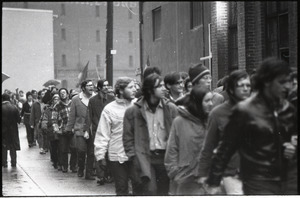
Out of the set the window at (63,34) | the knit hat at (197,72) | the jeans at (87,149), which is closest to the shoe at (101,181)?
the jeans at (87,149)

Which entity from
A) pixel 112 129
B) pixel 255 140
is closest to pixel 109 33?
pixel 112 129

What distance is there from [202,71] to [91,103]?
11.6ft

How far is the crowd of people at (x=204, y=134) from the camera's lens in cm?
616

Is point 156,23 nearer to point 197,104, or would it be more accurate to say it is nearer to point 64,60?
point 64,60

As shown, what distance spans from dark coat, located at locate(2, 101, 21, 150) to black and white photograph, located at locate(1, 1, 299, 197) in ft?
0.10

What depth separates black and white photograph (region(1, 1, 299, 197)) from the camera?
6293 mm

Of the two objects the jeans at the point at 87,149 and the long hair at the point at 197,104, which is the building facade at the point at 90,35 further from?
the jeans at the point at 87,149

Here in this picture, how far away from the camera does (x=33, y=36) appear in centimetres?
916

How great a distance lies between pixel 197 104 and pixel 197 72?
0.61 metres

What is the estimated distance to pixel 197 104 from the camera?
6789mm

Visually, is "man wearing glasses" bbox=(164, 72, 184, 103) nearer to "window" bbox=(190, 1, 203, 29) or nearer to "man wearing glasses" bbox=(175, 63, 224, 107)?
"man wearing glasses" bbox=(175, 63, 224, 107)

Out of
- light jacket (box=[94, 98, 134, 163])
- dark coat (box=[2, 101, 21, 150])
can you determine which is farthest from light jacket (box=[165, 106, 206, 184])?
dark coat (box=[2, 101, 21, 150])

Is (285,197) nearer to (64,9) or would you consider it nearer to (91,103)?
(64,9)

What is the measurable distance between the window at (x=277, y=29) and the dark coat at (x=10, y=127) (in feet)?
11.6
